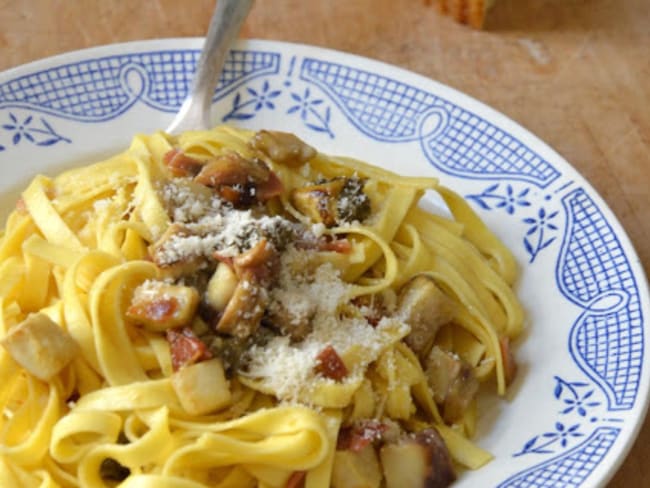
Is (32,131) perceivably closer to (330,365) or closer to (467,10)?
(330,365)

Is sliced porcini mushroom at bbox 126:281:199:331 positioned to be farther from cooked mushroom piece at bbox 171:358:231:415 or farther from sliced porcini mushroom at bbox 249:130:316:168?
sliced porcini mushroom at bbox 249:130:316:168

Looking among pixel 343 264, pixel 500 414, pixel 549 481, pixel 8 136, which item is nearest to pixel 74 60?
pixel 8 136

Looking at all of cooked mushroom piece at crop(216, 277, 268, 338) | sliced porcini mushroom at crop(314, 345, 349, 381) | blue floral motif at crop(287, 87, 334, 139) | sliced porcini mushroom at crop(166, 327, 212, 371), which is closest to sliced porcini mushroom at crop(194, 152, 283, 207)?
cooked mushroom piece at crop(216, 277, 268, 338)

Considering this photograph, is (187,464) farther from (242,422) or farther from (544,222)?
(544,222)

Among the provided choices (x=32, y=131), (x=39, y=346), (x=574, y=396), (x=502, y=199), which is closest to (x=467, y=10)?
(x=502, y=199)

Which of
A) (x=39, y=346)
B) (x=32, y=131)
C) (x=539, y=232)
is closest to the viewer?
(x=39, y=346)

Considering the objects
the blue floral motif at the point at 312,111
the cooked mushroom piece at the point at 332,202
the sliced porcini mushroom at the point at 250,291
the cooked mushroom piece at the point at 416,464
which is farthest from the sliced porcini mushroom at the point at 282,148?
the cooked mushroom piece at the point at 416,464

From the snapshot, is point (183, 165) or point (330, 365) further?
point (183, 165)
